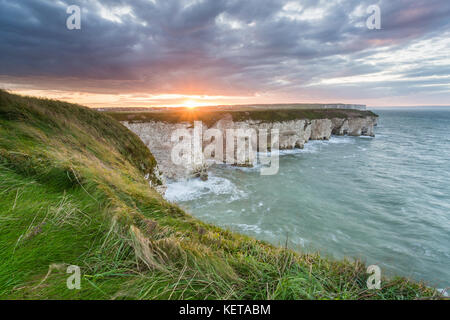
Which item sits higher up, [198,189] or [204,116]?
[204,116]

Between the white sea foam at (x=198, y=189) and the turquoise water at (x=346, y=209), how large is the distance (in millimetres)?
101

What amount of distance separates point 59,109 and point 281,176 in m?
22.9

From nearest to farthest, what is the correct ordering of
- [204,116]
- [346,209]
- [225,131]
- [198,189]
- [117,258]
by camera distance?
[117,258] → [346,209] → [198,189] → [225,131] → [204,116]

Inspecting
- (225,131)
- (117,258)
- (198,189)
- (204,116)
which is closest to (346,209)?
(198,189)

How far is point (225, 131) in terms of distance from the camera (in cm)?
3844

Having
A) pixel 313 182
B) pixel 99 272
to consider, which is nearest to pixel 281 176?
pixel 313 182

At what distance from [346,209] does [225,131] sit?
2658 centimetres

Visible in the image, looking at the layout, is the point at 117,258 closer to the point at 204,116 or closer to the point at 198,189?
the point at 198,189

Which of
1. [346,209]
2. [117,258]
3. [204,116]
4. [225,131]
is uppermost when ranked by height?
[204,116]

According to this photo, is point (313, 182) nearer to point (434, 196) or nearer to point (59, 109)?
point (434, 196)

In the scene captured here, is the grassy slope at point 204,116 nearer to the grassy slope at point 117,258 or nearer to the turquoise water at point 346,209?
the turquoise water at point 346,209

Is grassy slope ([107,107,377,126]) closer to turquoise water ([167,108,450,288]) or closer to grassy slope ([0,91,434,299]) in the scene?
turquoise water ([167,108,450,288])

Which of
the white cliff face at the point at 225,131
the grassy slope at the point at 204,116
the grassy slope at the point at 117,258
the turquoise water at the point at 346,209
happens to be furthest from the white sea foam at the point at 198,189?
the grassy slope at the point at 204,116

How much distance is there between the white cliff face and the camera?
2352cm
